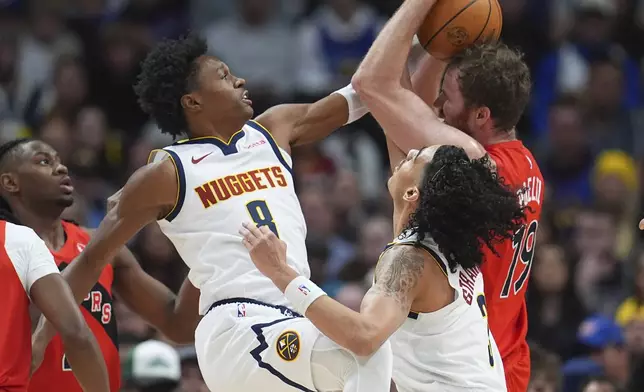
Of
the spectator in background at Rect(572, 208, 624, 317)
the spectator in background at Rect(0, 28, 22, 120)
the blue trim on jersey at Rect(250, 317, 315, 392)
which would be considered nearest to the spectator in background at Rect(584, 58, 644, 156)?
the spectator in background at Rect(572, 208, 624, 317)

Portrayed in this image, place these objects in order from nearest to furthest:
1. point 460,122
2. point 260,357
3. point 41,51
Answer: point 260,357 → point 460,122 → point 41,51

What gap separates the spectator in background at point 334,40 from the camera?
42.3ft

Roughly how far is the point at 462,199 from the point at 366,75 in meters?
1.09

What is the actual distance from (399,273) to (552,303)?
512 cm

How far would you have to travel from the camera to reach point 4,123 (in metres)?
12.5

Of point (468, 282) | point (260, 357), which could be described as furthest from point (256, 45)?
point (468, 282)

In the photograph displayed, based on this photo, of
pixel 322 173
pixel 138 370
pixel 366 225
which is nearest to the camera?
pixel 138 370

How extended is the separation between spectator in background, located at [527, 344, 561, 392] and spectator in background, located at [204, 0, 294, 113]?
19.0ft

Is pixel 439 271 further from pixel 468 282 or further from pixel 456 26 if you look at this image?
pixel 456 26

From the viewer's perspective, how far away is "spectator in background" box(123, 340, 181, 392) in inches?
310

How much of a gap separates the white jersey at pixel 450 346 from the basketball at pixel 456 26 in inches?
46.1

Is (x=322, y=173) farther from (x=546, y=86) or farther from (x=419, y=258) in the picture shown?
(x=419, y=258)

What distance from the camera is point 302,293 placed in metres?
5.26

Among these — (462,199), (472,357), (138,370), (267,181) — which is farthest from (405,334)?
(138,370)
